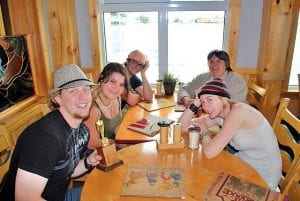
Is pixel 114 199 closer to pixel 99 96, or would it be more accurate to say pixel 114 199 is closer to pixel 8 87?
pixel 99 96

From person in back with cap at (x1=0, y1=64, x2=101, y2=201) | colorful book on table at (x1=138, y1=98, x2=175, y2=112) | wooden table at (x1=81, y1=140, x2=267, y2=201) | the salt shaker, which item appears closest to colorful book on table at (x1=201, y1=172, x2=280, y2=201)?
wooden table at (x1=81, y1=140, x2=267, y2=201)

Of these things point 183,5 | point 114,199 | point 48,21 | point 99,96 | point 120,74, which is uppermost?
point 183,5

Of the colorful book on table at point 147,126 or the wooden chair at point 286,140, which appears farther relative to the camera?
the colorful book on table at point 147,126

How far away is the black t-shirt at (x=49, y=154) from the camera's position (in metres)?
1.04

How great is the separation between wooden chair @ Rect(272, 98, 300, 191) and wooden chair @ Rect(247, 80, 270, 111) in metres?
0.73

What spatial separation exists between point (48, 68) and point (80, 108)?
5.06 feet

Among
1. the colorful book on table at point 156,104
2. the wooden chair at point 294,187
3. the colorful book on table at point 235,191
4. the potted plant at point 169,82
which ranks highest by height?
the potted plant at point 169,82

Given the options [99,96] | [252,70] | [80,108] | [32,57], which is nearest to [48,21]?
[32,57]

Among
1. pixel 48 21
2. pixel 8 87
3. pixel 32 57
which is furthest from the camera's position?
pixel 48 21

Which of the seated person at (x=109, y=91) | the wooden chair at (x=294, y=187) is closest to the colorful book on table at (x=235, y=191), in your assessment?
the wooden chair at (x=294, y=187)

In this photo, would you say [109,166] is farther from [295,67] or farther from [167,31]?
[295,67]

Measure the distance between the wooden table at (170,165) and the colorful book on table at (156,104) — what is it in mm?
693

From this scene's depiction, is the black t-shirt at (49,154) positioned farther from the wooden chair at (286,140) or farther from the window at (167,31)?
the window at (167,31)

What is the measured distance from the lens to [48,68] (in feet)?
8.50
